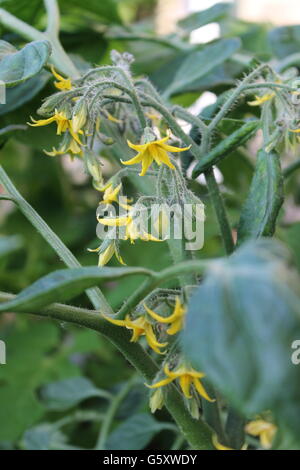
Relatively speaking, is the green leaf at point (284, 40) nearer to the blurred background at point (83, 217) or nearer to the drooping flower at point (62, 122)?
the blurred background at point (83, 217)

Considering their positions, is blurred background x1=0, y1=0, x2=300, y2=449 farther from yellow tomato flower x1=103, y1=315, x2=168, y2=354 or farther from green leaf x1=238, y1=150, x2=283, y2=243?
yellow tomato flower x1=103, y1=315, x2=168, y2=354

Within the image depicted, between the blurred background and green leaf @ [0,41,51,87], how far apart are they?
140 millimetres

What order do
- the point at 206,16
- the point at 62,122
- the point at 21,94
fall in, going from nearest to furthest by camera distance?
1. the point at 62,122
2. the point at 21,94
3. the point at 206,16

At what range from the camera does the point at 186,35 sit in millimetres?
1108

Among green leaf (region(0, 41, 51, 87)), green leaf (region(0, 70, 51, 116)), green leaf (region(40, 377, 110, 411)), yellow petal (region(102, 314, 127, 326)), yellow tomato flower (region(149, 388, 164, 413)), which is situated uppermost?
green leaf (region(0, 41, 51, 87))

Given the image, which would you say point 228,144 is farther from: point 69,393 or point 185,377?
point 69,393

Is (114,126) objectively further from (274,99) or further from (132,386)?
(132,386)

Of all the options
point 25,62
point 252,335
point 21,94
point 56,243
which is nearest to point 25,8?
point 21,94

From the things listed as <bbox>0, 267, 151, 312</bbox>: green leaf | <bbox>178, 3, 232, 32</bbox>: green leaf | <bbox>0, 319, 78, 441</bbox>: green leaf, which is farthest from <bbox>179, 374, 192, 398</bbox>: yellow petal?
<bbox>178, 3, 232, 32</bbox>: green leaf

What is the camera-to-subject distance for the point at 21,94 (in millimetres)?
749

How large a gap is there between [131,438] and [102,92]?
412 millimetres

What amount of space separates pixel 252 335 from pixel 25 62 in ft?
1.22

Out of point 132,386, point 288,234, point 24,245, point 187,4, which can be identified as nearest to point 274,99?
point 288,234

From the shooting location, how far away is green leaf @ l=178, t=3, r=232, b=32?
101 centimetres
